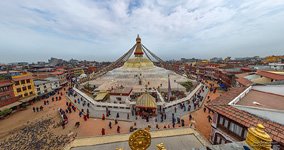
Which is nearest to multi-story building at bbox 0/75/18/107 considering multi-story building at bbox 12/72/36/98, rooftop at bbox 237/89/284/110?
multi-story building at bbox 12/72/36/98

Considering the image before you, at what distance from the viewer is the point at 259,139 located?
3.49m

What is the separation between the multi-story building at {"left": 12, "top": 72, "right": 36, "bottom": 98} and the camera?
1193 inches

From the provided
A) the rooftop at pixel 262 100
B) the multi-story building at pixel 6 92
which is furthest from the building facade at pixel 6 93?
the rooftop at pixel 262 100

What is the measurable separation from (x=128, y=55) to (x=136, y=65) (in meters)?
10.1

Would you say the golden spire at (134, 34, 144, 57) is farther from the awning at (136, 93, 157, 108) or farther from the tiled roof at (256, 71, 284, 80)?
the tiled roof at (256, 71, 284, 80)

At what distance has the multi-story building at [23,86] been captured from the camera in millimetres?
30297

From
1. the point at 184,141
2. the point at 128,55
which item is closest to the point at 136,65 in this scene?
A: the point at 128,55

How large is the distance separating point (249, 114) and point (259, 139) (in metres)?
8.04

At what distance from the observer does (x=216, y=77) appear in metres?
49.7

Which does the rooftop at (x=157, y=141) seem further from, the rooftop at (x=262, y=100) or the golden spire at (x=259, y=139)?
the golden spire at (x=259, y=139)

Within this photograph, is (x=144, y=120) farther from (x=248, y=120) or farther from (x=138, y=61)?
(x=138, y=61)

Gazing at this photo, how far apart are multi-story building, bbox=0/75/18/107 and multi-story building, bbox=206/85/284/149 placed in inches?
1391

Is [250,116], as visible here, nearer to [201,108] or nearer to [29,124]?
[201,108]

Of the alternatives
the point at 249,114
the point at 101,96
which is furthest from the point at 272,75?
the point at 101,96
